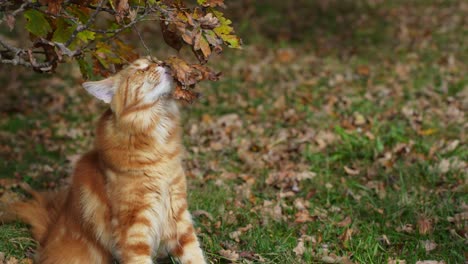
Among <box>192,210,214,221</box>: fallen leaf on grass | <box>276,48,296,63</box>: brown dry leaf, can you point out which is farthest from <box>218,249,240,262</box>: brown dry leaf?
<box>276,48,296,63</box>: brown dry leaf

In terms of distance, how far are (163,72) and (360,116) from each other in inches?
149

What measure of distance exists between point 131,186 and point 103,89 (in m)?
0.61

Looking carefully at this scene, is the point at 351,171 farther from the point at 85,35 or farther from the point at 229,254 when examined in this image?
the point at 85,35

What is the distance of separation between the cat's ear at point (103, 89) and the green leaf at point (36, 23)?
48cm

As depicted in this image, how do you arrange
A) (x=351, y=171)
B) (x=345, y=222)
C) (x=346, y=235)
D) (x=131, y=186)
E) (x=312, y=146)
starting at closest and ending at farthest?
(x=131, y=186) → (x=346, y=235) → (x=345, y=222) → (x=351, y=171) → (x=312, y=146)

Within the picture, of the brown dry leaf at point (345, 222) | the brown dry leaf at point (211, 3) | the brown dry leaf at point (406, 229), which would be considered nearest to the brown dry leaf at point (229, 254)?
the brown dry leaf at point (345, 222)

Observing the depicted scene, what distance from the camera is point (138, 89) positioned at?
3377mm

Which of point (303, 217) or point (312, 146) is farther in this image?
point (312, 146)

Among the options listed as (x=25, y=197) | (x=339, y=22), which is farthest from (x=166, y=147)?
(x=339, y=22)

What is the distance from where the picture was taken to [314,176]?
5332 millimetres

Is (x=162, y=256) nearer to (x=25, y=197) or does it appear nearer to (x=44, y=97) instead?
(x=25, y=197)

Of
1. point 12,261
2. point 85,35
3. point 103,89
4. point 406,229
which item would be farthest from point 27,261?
point 406,229

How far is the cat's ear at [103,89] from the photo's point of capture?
11.1 ft

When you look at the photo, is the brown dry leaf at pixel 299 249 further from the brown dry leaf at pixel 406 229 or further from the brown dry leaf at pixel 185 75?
the brown dry leaf at pixel 185 75
